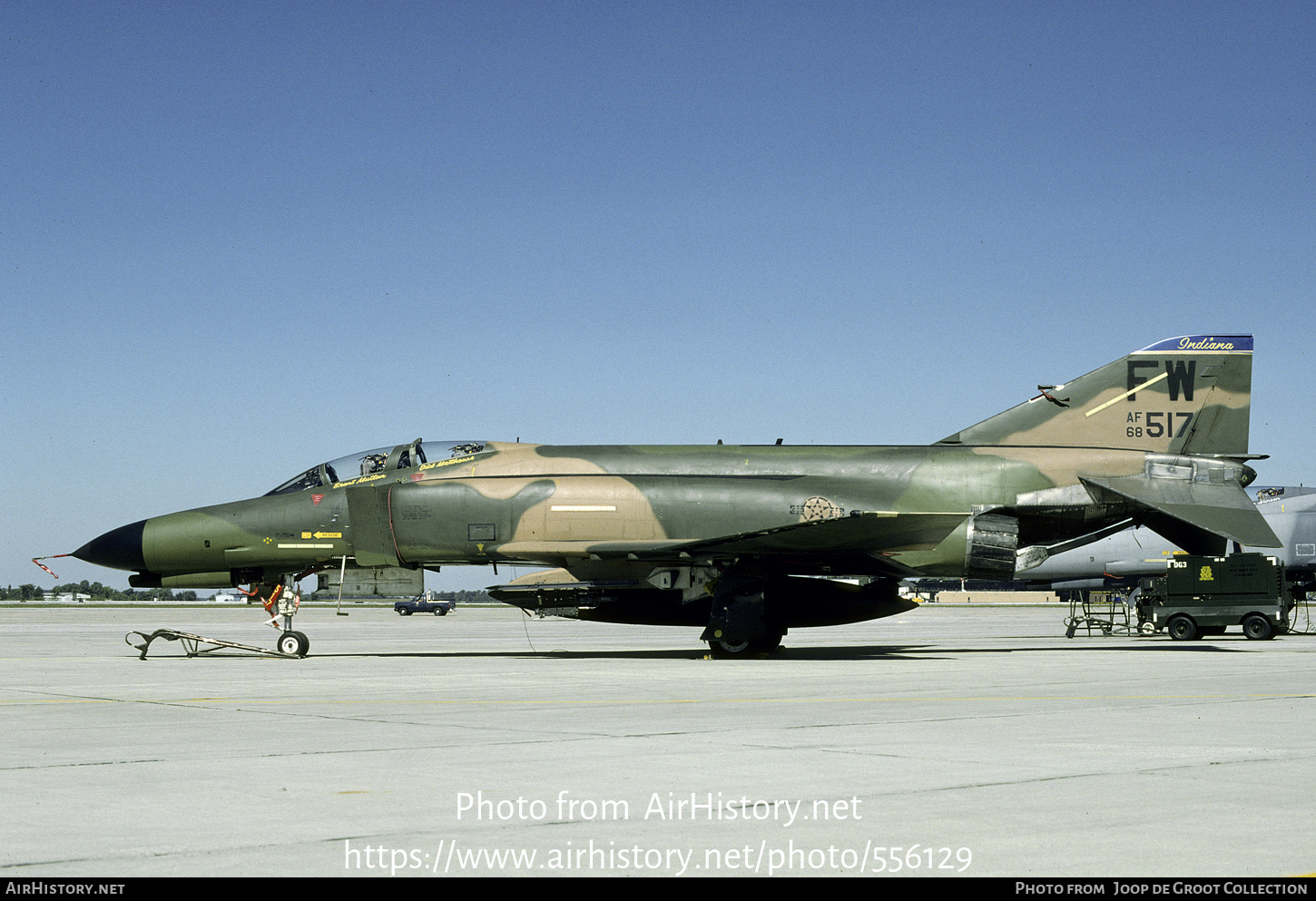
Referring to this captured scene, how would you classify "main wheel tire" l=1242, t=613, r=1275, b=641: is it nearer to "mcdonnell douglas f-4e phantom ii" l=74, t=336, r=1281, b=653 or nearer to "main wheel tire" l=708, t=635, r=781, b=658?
"mcdonnell douglas f-4e phantom ii" l=74, t=336, r=1281, b=653

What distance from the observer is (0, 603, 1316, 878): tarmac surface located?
15.6 ft

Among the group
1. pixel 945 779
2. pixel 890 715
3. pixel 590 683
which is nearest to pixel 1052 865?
pixel 945 779

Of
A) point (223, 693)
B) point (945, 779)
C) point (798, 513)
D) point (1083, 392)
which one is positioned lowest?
point (223, 693)

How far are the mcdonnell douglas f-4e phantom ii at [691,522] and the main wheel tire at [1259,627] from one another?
7075 mm

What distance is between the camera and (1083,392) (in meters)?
22.5

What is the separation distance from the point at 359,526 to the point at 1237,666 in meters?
13.6

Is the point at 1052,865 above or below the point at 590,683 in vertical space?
above

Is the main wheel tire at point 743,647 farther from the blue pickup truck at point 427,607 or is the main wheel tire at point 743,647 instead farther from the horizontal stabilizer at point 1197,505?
the blue pickup truck at point 427,607

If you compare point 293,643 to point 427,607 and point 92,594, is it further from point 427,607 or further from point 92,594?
point 92,594

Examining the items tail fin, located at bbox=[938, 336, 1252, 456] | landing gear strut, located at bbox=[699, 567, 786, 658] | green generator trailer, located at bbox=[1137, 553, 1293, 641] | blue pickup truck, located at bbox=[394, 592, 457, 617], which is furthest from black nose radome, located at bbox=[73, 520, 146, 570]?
blue pickup truck, located at bbox=[394, 592, 457, 617]

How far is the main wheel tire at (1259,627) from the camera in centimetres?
2719

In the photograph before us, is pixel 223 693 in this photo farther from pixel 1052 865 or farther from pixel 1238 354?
pixel 1238 354

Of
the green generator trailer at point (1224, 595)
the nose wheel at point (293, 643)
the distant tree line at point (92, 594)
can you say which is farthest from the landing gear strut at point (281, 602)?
the distant tree line at point (92, 594)

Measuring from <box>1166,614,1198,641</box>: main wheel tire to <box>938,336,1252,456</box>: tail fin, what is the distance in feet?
22.6
